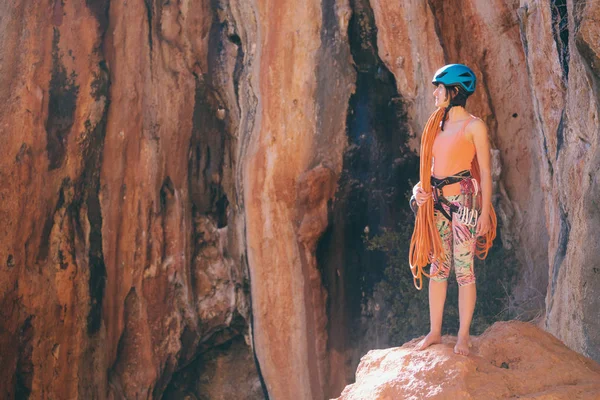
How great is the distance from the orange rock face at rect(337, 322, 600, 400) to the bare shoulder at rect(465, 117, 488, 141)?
958 millimetres

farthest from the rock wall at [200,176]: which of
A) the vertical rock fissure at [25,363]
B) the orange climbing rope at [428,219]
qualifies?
the orange climbing rope at [428,219]

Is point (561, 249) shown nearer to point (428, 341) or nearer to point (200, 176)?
point (428, 341)

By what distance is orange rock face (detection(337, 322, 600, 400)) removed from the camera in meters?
3.45

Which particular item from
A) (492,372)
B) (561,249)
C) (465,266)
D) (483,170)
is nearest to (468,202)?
(483,170)

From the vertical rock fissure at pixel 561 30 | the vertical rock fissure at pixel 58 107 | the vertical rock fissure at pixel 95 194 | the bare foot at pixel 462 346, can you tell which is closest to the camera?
the bare foot at pixel 462 346

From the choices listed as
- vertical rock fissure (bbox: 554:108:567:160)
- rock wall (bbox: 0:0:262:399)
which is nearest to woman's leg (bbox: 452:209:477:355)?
vertical rock fissure (bbox: 554:108:567:160)

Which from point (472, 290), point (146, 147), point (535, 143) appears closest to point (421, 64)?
point (535, 143)

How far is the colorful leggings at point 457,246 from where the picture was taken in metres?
3.86

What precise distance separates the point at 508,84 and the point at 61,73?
4.14 m

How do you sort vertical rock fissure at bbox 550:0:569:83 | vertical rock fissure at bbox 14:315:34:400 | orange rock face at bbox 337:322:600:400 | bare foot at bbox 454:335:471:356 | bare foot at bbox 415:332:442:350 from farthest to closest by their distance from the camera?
vertical rock fissure at bbox 14:315:34:400
vertical rock fissure at bbox 550:0:569:83
bare foot at bbox 415:332:442:350
bare foot at bbox 454:335:471:356
orange rock face at bbox 337:322:600:400

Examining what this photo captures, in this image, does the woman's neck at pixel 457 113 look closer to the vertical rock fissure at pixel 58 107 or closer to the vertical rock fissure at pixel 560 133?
the vertical rock fissure at pixel 560 133

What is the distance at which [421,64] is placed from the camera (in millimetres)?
6789

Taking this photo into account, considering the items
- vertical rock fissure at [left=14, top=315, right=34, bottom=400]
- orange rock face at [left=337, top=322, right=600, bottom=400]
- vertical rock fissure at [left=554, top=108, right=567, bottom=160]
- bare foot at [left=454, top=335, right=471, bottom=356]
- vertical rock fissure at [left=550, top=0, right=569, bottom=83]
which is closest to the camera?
orange rock face at [left=337, top=322, right=600, bottom=400]

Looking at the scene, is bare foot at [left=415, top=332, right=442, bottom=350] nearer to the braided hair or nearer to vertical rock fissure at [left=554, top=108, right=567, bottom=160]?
the braided hair
